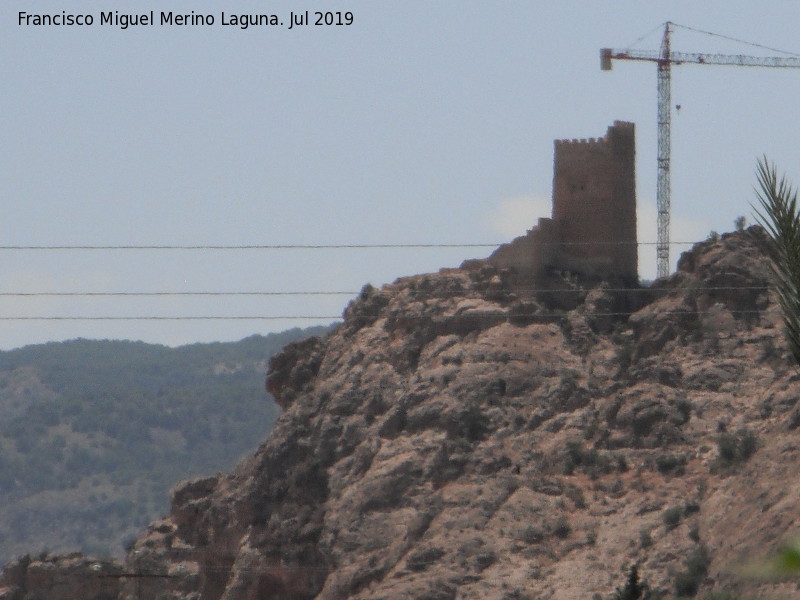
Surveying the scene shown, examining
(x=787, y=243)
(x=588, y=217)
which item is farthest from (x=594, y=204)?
(x=787, y=243)

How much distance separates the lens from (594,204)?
51.8 m

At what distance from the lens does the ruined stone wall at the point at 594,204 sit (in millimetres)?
51781

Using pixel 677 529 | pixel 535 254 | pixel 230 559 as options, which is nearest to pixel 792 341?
pixel 677 529

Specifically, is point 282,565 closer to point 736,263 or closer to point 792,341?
point 736,263

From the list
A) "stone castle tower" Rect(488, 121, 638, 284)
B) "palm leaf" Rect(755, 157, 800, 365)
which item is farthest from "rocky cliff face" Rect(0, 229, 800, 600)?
"palm leaf" Rect(755, 157, 800, 365)

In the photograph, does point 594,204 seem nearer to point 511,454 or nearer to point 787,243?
point 511,454

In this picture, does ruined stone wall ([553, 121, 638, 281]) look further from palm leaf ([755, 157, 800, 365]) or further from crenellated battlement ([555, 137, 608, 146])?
palm leaf ([755, 157, 800, 365])

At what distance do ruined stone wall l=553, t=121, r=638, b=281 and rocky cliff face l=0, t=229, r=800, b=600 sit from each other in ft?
2.99

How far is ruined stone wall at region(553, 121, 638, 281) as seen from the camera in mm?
51781

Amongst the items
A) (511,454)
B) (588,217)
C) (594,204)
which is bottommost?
(511,454)

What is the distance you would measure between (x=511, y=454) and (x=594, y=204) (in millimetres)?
A: 7778

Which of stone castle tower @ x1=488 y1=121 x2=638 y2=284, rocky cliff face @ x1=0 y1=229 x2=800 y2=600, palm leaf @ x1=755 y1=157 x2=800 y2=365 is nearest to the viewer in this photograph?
palm leaf @ x1=755 y1=157 x2=800 y2=365

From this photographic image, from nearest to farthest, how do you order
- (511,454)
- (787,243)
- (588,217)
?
(787,243)
(511,454)
(588,217)

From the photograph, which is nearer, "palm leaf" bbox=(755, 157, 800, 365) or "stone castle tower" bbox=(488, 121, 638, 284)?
"palm leaf" bbox=(755, 157, 800, 365)
